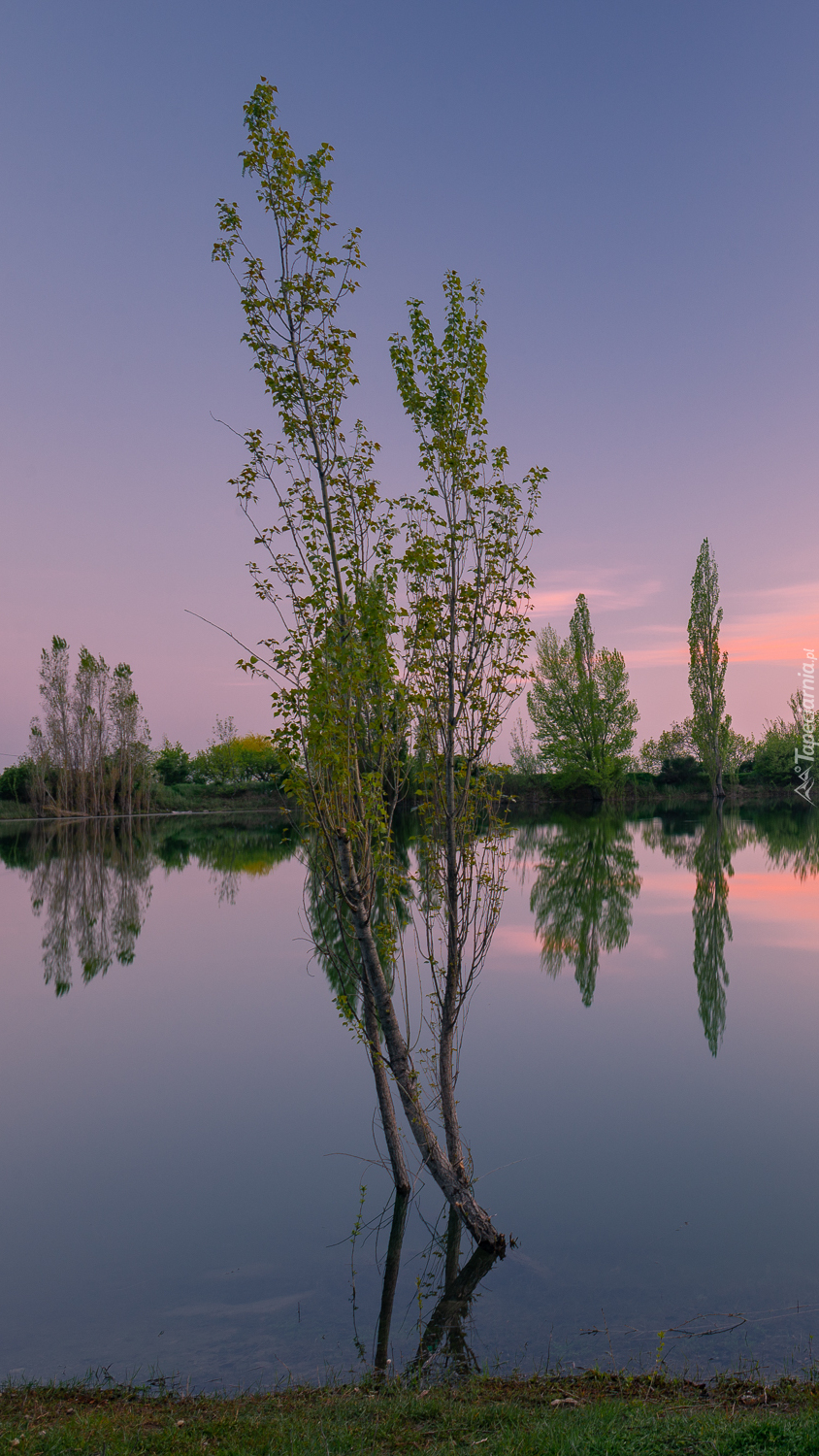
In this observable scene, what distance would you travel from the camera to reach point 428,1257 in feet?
21.1

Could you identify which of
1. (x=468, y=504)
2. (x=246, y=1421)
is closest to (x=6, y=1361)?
(x=246, y=1421)

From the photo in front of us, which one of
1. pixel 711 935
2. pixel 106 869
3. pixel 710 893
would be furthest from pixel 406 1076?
pixel 106 869

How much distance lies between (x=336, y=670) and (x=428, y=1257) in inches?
172

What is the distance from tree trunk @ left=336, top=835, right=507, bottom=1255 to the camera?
254 inches

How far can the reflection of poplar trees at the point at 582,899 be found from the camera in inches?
628

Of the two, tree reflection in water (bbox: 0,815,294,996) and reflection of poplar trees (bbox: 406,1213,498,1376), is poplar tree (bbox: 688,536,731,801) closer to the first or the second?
tree reflection in water (bbox: 0,815,294,996)

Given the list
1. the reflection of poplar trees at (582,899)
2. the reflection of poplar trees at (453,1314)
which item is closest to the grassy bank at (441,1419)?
the reflection of poplar trees at (453,1314)

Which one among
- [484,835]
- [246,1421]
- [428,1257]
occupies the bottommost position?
[428,1257]

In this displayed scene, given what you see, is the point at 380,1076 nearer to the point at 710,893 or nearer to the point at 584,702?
the point at 710,893

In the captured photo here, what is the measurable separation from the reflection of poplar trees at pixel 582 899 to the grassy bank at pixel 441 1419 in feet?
28.0

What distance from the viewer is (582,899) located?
71.4ft

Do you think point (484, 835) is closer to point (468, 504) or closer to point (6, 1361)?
point (468, 504)

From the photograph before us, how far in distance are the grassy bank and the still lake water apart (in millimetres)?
473

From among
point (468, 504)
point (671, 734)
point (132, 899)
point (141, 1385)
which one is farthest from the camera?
point (671, 734)
